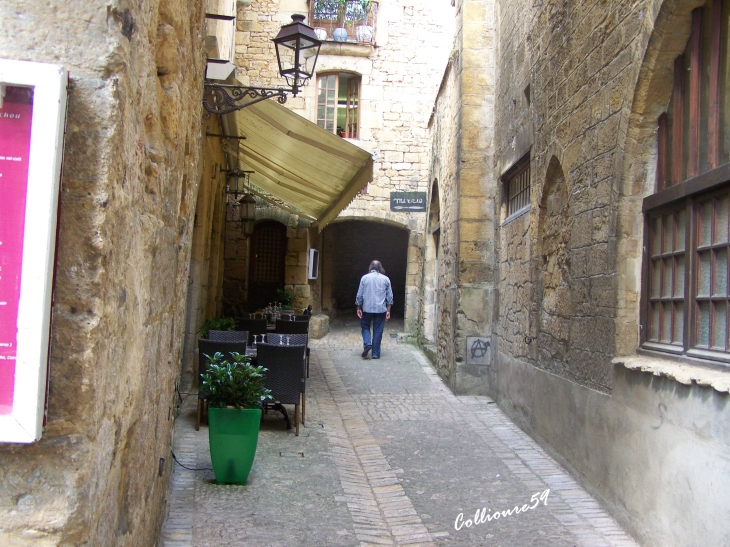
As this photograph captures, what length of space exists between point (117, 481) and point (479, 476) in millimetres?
3550

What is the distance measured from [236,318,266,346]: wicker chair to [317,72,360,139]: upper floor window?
27.6ft

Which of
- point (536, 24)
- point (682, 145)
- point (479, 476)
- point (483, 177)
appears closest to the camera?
point (682, 145)

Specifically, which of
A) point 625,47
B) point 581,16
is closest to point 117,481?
point 625,47

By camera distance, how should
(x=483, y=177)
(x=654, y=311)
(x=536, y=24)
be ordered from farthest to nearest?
(x=483, y=177) → (x=536, y=24) → (x=654, y=311)

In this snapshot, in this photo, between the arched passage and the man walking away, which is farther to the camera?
the arched passage

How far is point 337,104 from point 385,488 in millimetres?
12739

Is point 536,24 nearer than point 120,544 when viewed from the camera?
No

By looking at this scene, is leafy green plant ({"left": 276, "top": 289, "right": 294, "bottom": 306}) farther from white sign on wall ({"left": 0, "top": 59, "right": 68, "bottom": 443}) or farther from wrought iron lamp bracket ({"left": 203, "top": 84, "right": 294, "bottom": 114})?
white sign on wall ({"left": 0, "top": 59, "right": 68, "bottom": 443})

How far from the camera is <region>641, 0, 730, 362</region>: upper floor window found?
3.34 m

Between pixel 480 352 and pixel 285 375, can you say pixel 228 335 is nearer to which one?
pixel 285 375

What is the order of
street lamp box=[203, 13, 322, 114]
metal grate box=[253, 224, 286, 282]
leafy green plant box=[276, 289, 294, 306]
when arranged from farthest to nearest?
1. metal grate box=[253, 224, 286, 282]
2. leafy green plant box=[276, 289, 294, 306]
3. street lamp box=[203, 13, 322, 114]

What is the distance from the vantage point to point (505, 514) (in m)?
4.27

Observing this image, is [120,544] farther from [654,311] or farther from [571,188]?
[571,188]

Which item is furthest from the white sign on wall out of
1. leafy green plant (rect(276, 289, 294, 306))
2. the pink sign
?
leafy green plant (rect(276, 289, 294, 306))
